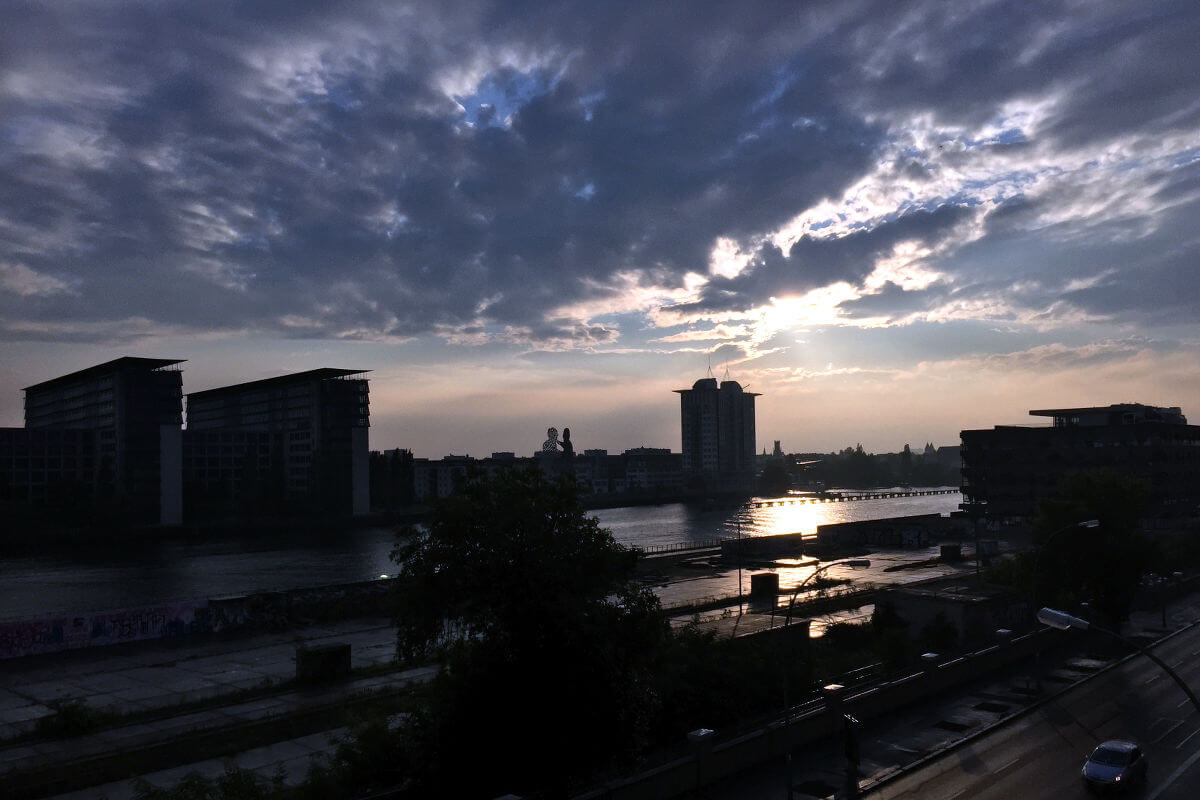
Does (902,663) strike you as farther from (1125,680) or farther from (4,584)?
(4,584)

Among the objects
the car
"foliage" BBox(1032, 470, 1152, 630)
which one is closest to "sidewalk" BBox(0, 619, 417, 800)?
the car

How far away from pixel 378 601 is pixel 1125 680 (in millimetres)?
47798

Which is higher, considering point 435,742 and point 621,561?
point 621,561

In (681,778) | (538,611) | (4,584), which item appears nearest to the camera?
(538,611)

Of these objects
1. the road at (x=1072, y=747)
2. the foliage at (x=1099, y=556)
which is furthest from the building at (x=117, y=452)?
the road at (x=1072, y=747)

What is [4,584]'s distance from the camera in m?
104

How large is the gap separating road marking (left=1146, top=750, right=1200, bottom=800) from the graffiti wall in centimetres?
5222

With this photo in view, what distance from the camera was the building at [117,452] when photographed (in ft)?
543

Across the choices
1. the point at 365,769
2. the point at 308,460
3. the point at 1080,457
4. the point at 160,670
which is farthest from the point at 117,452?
the point at 365,769

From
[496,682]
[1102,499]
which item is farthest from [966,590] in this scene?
[496,682]

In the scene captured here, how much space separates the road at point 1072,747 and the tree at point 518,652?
9.43 m

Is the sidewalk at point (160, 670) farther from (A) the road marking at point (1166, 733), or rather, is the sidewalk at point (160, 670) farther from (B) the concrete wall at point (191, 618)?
(A) the road marking at point (1166, 733)

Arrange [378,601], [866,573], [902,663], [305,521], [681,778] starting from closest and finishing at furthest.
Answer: [681,778], [902,663], [378,601], [866,573], [305,521]

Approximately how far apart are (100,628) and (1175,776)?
54.2 metres
